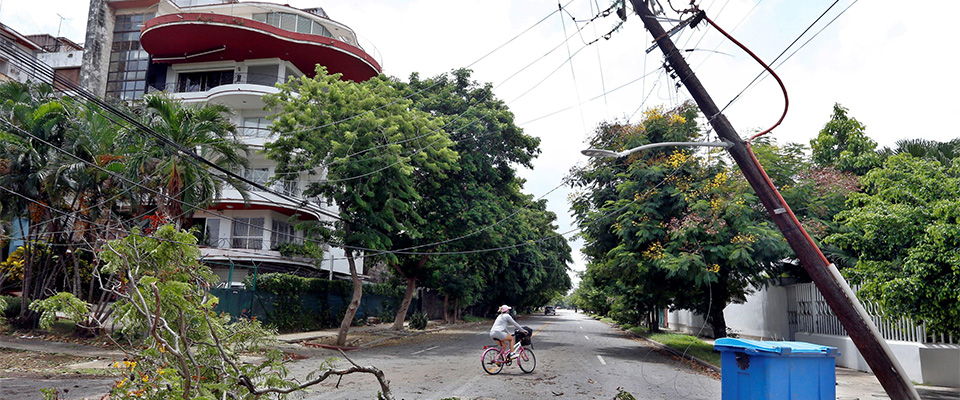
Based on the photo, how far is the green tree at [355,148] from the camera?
761 inches

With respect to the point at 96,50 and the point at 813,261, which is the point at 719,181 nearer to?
the point at 813,261

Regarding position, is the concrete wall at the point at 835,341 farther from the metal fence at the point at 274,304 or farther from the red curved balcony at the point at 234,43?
the red curved balcony at the point at 234,43

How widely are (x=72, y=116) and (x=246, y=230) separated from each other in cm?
1324

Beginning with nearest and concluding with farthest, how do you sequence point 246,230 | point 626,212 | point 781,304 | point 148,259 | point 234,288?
point 148,259
point 626,212
point 781,304
point 234,288
point 246,230

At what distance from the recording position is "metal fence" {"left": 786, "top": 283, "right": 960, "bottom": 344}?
12.7 m

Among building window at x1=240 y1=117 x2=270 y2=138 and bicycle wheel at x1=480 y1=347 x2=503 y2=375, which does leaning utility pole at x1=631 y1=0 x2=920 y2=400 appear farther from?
building window at x1=240 y1=117 x2=270 y2=138

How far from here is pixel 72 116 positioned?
18.9 m

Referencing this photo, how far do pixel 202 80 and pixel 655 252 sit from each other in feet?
94.6

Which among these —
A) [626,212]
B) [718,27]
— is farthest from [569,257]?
[718,27]

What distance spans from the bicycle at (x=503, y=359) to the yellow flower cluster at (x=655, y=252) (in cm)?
432

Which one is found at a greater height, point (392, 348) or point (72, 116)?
point (72, 116)

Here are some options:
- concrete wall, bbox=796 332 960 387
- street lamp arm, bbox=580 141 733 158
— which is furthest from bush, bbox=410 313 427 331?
street lamp arm, bbox=580 141 733 158

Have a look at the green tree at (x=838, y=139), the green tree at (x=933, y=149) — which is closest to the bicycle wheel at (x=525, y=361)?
the green tree at (x=933, y=149)

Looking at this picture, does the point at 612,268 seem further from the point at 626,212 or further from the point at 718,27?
the point at 718,27
